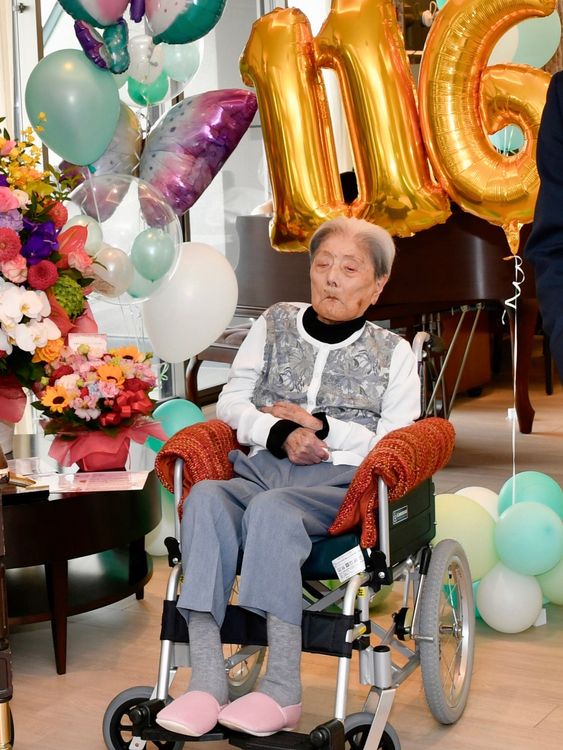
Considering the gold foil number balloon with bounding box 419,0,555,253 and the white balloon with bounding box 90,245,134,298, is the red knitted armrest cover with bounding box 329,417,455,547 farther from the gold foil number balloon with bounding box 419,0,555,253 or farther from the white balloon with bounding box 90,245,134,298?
the gold foil number balloon with bounding box 419,0,555,253

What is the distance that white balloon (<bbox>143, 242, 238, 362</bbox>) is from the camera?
379 centimetres

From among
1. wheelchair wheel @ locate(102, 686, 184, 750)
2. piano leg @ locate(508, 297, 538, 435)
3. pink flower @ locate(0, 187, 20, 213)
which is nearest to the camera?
wheelchair wheel @ locate(102, 686, 184, 750)

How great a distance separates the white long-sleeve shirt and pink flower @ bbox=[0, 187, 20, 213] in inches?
25.9

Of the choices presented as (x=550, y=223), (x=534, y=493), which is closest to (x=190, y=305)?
(x=534, y=493)

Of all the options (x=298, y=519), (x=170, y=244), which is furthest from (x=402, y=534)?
(x=170, y=244)

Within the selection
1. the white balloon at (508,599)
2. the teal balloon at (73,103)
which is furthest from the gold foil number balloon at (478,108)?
the white balloon at (508,599)

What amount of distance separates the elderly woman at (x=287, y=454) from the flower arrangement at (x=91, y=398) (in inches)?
16.4

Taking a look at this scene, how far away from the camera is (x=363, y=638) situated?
211 cm

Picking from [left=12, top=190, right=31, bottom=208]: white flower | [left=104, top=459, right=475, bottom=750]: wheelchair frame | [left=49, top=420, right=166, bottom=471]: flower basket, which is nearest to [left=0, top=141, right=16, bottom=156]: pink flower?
[left=12, top=190, right=31, bottom=208]: white flower

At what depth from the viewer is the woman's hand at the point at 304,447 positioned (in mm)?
2428

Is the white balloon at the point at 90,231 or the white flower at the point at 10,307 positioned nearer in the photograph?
the white flower at the point at 10,307

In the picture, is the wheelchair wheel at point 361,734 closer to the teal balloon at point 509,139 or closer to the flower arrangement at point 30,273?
the flower arrangement at point 30,273

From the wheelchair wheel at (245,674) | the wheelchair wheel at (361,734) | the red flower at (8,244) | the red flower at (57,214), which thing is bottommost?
the wheelchair wheel at (245,674)

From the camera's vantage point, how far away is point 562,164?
1293mm
